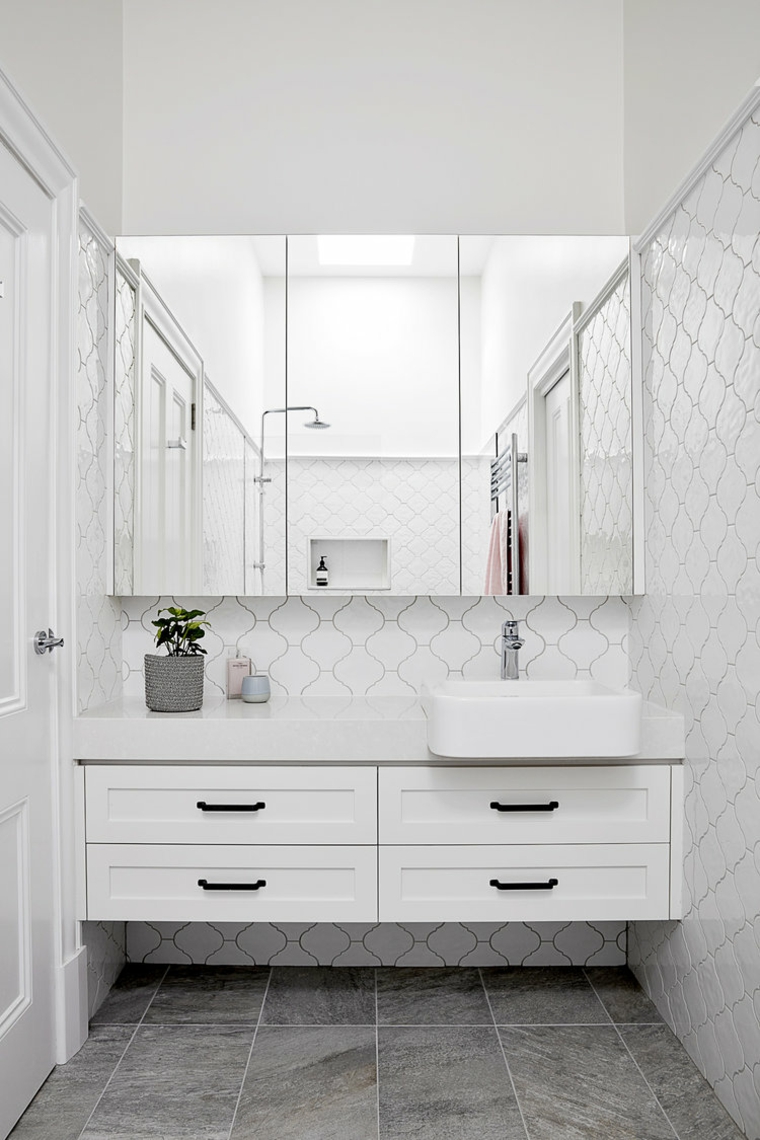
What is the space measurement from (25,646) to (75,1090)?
102 cm

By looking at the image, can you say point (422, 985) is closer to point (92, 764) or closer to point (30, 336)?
point (92, 764)

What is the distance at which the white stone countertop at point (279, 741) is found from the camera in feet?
6.87

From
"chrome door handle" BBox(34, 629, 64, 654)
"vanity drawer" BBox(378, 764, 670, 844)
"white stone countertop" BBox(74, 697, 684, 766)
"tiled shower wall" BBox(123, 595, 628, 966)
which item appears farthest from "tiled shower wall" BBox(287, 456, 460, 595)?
"chrome door handle" BBox(34, 629, 64, 654)

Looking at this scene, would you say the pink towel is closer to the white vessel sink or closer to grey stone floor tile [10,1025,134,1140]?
the white vessel sink

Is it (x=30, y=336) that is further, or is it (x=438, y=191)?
(x=438, y=191)

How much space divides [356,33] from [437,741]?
2.16m

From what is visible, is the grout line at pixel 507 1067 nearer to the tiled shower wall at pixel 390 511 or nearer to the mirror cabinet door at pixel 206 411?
the tiled shower wall at pixel 390 511

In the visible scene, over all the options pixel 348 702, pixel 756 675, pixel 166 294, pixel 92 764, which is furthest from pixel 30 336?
pixel 756 675

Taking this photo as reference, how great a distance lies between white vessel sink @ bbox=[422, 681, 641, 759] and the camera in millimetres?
1913

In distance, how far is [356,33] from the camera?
8.48ft

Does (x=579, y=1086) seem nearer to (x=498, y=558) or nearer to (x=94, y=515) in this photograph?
(x=498, y=558)

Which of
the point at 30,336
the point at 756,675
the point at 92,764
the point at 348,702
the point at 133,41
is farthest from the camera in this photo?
the point at 133,41

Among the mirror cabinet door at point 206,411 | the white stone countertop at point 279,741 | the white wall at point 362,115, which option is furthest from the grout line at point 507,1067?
the white wall at point 362,115

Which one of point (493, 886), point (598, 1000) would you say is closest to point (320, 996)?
point (493, 886)
